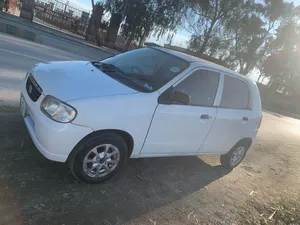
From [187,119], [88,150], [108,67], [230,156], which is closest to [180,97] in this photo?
[187,119]

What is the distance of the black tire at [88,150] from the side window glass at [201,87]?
116 centimetres

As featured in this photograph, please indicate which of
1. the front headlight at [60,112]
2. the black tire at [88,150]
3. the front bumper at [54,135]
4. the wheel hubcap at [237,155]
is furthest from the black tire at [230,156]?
the front headlight at [60,112]

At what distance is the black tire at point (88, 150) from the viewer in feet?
11.7

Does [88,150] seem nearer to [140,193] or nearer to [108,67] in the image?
[140,193]

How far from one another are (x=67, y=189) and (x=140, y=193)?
1.03 metres

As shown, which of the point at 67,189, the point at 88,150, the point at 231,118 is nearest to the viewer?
the point at 88,150

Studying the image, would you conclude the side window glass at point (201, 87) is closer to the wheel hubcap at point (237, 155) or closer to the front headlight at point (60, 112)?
the front headlight at point (60, 112)

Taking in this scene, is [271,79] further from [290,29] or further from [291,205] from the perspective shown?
[291,205]

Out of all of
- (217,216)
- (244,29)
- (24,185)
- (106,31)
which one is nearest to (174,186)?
(217,216)

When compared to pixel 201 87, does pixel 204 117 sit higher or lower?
lower

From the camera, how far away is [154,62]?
466 centimetres

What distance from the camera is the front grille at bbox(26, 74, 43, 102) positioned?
12.1 feet

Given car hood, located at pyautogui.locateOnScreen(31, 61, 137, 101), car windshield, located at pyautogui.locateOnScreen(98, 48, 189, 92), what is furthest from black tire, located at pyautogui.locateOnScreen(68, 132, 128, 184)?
car windshield, located at pyautogui.locateOnScreen(98, 48, 189, 92)

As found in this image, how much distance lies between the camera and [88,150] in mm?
3609
